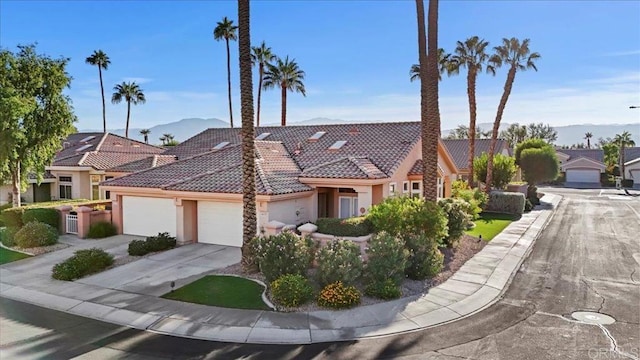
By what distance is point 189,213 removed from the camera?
70.4 ft

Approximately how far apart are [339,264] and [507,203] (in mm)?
24825

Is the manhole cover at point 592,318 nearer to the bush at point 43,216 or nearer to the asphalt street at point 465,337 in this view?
the asphalt street at point 465,337

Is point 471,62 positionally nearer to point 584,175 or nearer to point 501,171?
point 501,171

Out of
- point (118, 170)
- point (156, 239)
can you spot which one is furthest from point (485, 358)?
point (118, 170)

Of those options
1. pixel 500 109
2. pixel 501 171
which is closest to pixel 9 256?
pixel 501 171

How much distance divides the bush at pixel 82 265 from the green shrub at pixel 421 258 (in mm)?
11487

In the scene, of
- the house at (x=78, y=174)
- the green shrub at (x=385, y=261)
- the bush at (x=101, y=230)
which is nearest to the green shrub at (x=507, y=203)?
the green shrub at (x=385, y=261)

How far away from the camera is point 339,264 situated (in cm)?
1409

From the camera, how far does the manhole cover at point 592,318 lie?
39.7ft

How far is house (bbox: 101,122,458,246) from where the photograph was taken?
68.0 feet

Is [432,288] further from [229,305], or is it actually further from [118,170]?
[118,170]

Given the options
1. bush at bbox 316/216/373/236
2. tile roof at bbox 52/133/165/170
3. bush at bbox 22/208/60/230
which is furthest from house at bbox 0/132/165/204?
bush at bbox 316/216/373/236

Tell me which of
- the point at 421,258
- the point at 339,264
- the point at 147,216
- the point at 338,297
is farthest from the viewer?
the point at 147,216

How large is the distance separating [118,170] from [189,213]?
12576 mm
